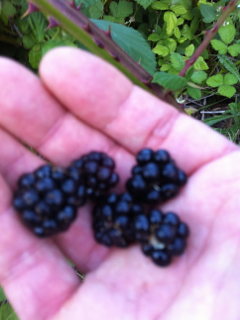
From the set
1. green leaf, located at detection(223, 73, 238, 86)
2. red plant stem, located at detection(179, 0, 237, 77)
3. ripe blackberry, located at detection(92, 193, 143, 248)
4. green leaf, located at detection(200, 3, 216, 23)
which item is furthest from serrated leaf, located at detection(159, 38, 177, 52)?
ripe blackberry, located at detection(92, 193, 143, 248)

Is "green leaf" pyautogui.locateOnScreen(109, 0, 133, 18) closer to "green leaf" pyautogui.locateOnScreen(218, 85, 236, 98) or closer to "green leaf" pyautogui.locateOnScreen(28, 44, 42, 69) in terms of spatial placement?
"green leaf" pyautogui.locateOnScreen(28, 44, 42, 69)

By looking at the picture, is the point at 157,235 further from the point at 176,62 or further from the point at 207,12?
the point at 207,12

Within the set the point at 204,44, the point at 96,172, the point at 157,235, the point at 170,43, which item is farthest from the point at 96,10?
the point at 157,235

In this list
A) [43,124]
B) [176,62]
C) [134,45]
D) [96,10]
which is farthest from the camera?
[96,10]

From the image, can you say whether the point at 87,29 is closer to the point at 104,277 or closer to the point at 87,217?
the point at 87,217

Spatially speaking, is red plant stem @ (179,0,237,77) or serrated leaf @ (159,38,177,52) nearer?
red plant stem @ (179,0,237,77)

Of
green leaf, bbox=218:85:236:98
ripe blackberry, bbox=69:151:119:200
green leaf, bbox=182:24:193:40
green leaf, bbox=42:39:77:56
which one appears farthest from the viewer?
green leaf, bbox=182:24:193:40
